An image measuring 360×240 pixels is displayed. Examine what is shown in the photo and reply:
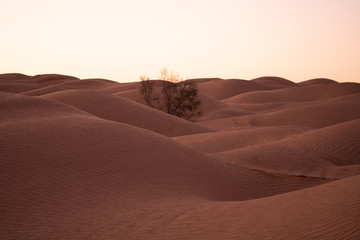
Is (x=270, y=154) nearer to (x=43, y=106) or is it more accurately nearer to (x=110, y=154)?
(x=110, y=154)

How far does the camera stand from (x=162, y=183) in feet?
32.9

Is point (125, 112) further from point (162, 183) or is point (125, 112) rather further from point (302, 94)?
point (302, 94)

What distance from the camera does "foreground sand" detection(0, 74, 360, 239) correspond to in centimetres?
635

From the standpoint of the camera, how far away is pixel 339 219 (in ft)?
18.1

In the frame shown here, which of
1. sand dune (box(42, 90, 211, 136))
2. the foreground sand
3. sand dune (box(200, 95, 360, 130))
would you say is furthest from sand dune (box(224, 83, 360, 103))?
the foreground sand

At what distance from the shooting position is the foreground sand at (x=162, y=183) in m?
6.35

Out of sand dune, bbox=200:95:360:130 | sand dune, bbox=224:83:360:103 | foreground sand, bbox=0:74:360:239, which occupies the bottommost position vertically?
foreground sand, bbox=0:74:360:239

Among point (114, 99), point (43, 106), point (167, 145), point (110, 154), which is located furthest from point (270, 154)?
point (114, 99)

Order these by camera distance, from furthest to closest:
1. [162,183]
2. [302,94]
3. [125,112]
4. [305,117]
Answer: [302,94]
[305,117]
[125,112]
[162,183]

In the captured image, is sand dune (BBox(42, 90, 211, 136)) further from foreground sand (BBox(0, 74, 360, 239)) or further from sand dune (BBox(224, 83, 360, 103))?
sand dune (BBox(224, 83, 360, 103))

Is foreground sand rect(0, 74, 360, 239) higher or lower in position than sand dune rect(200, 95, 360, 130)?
lower

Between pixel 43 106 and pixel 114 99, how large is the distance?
1185 cm

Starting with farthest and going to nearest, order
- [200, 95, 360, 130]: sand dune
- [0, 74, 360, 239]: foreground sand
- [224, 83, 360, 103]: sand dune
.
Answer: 1. [224, 83, 360, 103]: sand dune
2. [200, 95, 360, 130]: sand dune
3. [0, 74, 360, 239]: foreground sand

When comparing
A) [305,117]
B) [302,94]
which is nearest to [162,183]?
[305,117]
